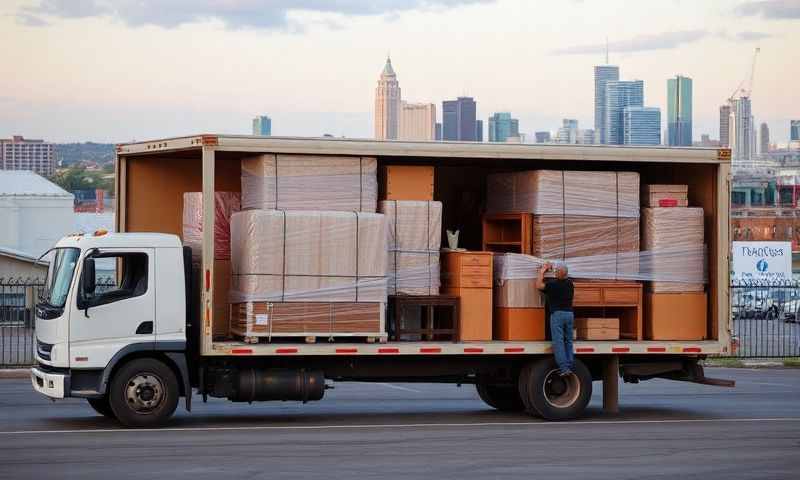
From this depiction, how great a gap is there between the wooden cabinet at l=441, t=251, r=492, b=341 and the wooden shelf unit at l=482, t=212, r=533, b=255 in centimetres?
66

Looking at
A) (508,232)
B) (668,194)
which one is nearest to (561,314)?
(508,232)

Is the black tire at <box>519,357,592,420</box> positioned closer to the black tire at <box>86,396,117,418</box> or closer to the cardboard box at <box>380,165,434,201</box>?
the cardboard box at <box>380,165,434,201</box>

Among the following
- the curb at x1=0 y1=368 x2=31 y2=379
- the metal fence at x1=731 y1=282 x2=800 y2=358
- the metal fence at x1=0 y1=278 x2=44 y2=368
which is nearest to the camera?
the curb at x1=0 y1=368 x2=31 y2=379

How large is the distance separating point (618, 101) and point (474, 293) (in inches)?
6353

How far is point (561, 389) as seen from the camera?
637 inches

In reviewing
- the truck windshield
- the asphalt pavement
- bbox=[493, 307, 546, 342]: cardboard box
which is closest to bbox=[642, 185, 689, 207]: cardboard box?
bbox=[493, 307, 546, 342]: cardboard box

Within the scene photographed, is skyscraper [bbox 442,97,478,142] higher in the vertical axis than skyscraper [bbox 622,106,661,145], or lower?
lower

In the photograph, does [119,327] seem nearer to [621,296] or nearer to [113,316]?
[113,316]

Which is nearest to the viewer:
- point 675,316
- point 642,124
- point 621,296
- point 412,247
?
point 412,247

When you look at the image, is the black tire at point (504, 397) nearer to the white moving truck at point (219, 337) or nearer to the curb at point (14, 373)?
the white moving truck at point (219, 337)

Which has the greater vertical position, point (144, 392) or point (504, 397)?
point (144, 392)

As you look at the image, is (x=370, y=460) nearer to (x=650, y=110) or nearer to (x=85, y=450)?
(x=85, y=450)

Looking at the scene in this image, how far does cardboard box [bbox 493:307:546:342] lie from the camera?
52.4 ft

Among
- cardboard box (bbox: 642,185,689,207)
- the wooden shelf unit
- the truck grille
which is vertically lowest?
the truck grille
